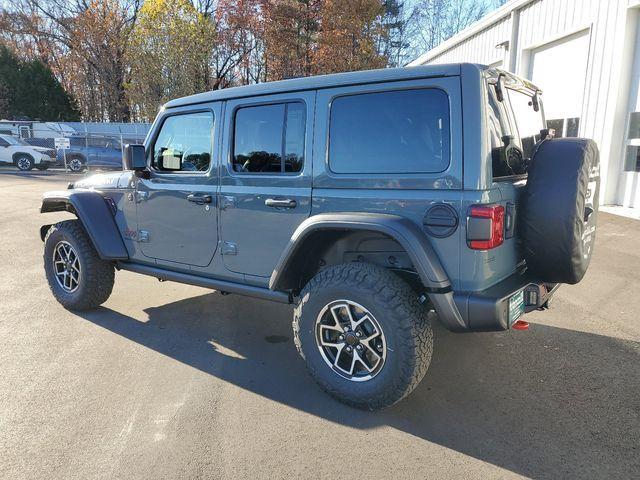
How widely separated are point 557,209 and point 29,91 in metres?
40.0

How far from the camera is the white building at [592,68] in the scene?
369 inches

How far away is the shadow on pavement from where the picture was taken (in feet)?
8.59

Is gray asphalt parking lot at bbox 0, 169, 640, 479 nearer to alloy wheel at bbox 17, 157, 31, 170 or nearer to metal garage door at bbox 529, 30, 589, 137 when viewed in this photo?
metal garage door at bbox 529, 30, 589, 137

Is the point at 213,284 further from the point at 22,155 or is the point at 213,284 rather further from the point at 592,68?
the point at 22,155

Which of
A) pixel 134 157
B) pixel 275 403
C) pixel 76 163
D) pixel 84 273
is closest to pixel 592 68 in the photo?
pixel 134 157

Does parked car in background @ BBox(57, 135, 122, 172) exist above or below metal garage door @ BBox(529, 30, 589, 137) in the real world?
below

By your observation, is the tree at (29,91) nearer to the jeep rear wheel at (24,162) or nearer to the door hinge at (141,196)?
the jeep rear wheel at (24,162)

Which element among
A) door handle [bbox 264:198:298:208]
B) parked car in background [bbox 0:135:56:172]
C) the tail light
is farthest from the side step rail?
parked car in background [bbox 0:135:56:172]

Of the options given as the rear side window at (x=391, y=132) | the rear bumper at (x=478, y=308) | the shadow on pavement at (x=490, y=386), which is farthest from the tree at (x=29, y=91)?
the rear bumper at (x=478, y=308)

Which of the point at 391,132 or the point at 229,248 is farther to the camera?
the point at 229,248

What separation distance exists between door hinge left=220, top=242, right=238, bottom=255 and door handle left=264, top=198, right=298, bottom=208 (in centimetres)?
48

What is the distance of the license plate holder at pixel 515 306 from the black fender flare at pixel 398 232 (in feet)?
1.27

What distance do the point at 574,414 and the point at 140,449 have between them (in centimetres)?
256

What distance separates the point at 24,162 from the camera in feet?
74.0
